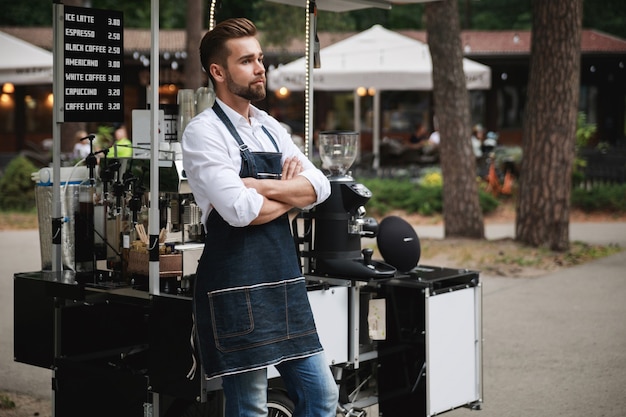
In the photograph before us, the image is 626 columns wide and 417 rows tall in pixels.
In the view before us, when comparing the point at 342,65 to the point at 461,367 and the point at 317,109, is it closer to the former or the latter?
the point at 317,109

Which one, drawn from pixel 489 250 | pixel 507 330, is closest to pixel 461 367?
pixel 507 330

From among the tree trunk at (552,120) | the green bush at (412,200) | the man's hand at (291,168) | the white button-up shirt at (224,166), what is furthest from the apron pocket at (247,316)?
the green bush at (412,200)

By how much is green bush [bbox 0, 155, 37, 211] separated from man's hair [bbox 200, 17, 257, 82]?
1543 cm

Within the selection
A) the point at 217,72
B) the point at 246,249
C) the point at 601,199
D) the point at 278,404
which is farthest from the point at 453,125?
the point at 246,249

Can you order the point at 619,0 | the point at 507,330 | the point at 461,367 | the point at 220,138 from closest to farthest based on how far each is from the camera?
the point at 220,138, the point at 461,367, the point at 507,330, the point at 619,0

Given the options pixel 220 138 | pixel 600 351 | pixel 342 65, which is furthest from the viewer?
pixel 342 65

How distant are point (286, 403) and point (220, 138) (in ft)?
4.88

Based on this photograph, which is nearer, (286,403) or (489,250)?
(286,403)

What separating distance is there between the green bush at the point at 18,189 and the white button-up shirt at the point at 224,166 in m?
15.5

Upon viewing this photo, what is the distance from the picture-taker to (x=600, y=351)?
24.3ft

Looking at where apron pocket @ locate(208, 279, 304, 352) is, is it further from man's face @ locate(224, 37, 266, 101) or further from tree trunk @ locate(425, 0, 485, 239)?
tree trunk @ locate(425, 0, 485, 239)

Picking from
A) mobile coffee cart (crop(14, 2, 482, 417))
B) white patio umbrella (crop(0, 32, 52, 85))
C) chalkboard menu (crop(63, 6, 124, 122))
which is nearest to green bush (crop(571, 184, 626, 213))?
white patio umbrella (crop(0, 32, 52, 85))

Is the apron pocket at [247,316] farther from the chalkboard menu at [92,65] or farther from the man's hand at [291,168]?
the chalkboard menu at [92,65]

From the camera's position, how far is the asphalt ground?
610cm
